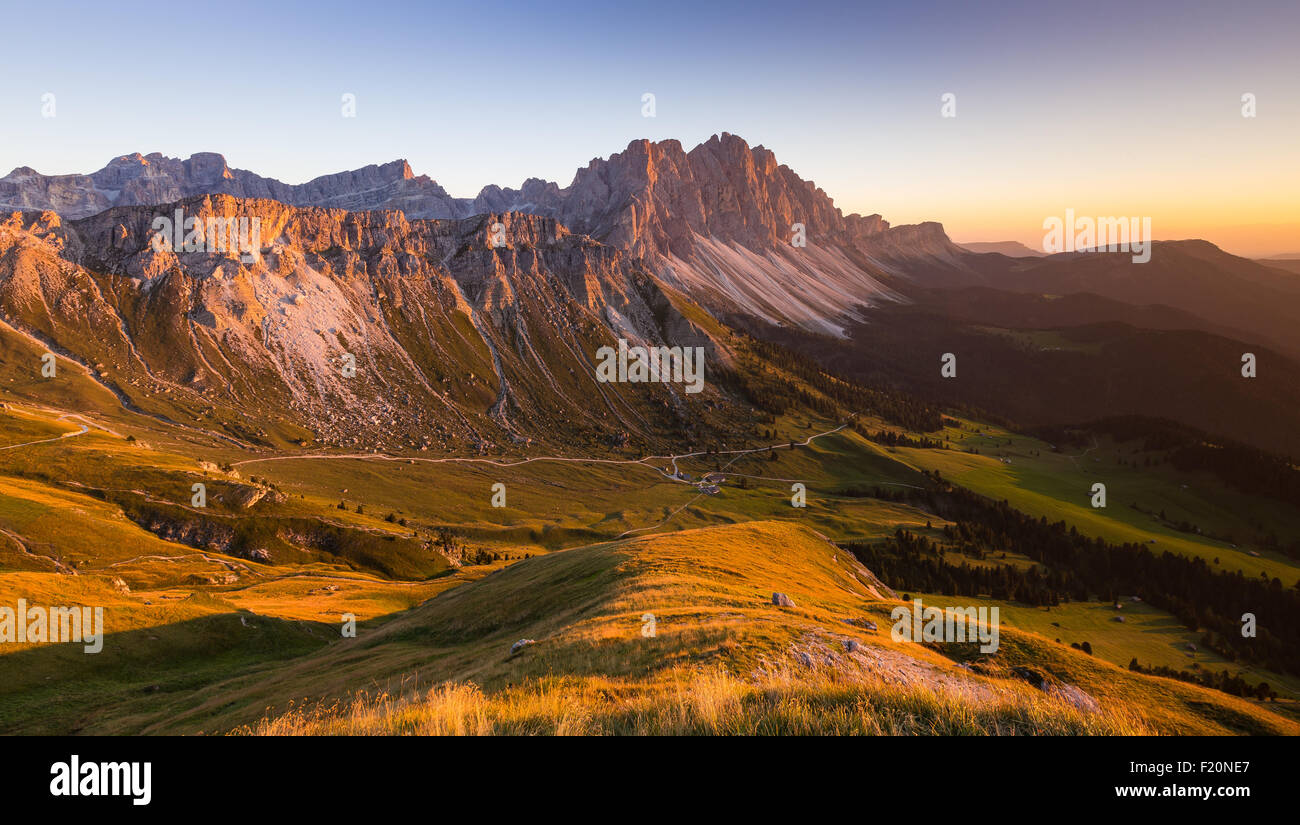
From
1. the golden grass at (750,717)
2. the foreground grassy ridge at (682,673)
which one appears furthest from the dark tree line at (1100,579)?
the golden grass at (750,717)

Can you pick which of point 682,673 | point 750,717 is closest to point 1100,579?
point 682,673

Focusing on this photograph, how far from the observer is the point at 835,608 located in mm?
39000

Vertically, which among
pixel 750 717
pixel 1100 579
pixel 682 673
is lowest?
pixel 1100 579

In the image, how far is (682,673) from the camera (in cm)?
1814

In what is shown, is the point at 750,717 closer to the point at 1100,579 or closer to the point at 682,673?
the point at 682,673

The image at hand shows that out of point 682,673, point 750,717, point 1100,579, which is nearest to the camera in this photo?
point 750,717

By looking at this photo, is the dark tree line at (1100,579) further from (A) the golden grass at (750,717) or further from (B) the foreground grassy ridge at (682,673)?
(A) the golden grass at (750,717)

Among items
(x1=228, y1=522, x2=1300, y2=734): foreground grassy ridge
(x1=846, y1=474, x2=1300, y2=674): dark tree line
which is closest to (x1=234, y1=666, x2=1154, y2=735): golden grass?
(x1=228, y1=522, x2=1300, y2=734): foreground grassy ridge

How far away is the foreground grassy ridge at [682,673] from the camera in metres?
10.7

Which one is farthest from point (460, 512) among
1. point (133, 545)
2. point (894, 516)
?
point (894, 516)

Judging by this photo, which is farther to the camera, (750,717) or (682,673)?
(682,673)

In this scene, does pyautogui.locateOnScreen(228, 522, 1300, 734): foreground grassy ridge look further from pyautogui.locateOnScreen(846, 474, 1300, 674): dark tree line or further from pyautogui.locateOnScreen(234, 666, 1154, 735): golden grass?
pyautogui.locateOnScreen(846, 474, 1300, 674): dark tree line

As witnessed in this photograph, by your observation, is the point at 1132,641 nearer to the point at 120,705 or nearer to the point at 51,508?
the point at 120,705
